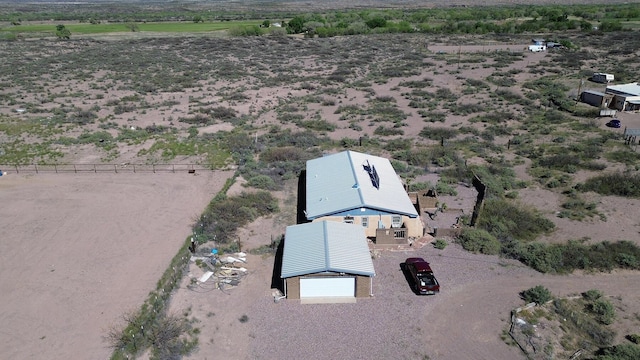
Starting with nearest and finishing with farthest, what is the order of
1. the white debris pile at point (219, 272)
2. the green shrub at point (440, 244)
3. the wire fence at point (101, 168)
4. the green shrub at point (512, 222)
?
the white debris pile at point (219, 272)
the green shrub at point (440, 244)
the green shrub at point (512, 222)
the wire fence at point (101, 168)

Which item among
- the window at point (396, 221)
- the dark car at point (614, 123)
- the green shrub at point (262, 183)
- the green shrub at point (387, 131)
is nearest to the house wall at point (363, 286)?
the window at point (396, 221)

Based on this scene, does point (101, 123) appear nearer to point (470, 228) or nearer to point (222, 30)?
point (470, 228)

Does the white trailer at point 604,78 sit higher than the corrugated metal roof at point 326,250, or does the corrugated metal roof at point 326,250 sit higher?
the white trailer at point 604,78

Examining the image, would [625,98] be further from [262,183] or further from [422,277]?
[422,277]

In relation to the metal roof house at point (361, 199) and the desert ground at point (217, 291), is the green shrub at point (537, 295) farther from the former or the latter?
the metal roof house at point (361, 199)

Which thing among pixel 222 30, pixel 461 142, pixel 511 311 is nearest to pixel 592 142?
pixel 461 142

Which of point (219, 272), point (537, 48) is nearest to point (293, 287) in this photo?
point (219, 272)
